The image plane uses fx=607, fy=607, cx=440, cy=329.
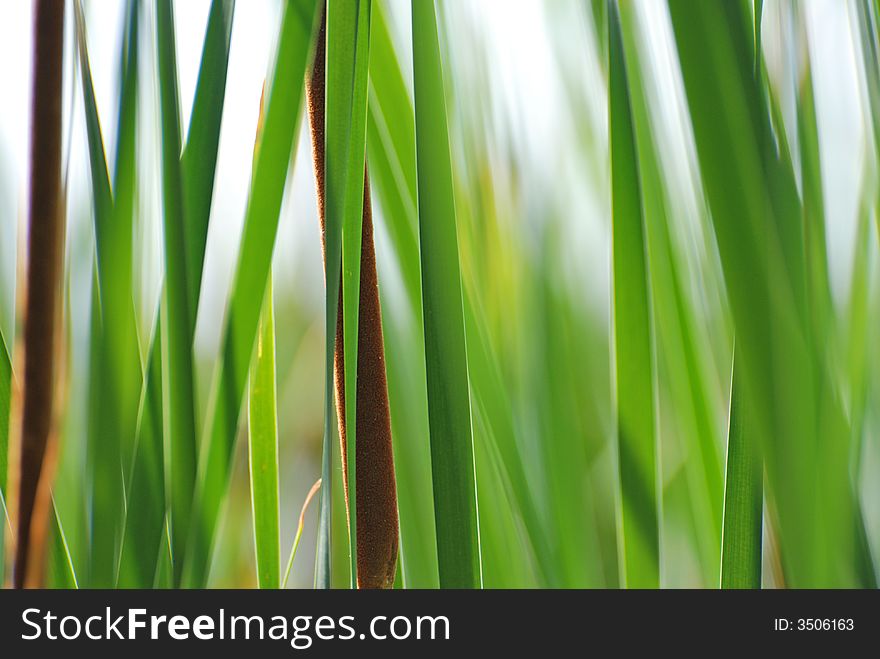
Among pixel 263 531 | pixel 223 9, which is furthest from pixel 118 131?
pixel 263 531

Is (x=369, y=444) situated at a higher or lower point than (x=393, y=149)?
lower

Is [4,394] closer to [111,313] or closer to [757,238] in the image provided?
[111,313]

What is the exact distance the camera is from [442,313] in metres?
0.19

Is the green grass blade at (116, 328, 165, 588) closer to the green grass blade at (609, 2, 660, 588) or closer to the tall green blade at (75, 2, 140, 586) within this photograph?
the tall green blade at (75, 2, 140, 586)

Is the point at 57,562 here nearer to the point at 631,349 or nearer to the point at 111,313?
the point at 111,313

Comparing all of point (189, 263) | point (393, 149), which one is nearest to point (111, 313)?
point (189, 263)

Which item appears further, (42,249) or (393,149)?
(393,149)

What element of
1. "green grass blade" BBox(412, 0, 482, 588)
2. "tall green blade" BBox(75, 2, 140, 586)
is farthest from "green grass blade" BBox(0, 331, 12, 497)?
"green grass blade" BBox(412, 0, 482, 588)

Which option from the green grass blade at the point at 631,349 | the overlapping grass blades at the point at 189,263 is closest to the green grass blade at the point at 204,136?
the overlapping grass blades at the point at 189,263

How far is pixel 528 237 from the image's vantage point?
38cm

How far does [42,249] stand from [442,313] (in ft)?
0.36

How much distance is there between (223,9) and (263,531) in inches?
7.5

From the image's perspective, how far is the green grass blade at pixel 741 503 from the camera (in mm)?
188
